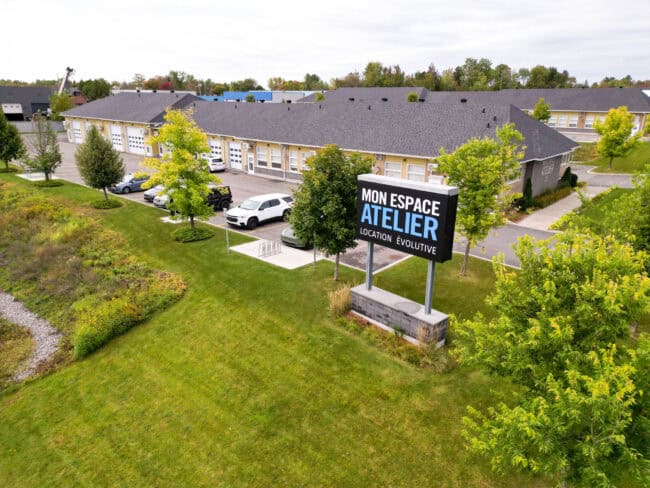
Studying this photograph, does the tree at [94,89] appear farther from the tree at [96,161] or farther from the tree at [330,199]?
the tree at [330,199]

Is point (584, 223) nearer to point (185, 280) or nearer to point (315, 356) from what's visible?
point (315, 356)

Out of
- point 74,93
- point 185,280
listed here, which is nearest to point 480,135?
point 185,280

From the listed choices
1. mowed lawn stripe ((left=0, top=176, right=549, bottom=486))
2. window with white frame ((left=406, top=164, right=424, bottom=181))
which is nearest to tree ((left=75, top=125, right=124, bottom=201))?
mowed lawn stripe ((left=0, top=176, right=549, bottom=486))

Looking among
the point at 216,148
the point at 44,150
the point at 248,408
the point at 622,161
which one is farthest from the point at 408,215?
the point at 622,161

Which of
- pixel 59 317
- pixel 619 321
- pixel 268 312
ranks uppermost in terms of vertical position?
pixel 619 321

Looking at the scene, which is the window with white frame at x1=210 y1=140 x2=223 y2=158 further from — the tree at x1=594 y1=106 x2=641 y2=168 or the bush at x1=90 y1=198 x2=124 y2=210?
the tree at x1=594 y1=106 x2=641 y2=168

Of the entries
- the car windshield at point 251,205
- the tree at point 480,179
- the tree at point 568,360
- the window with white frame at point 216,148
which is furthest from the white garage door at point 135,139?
the tree at point 568,360
